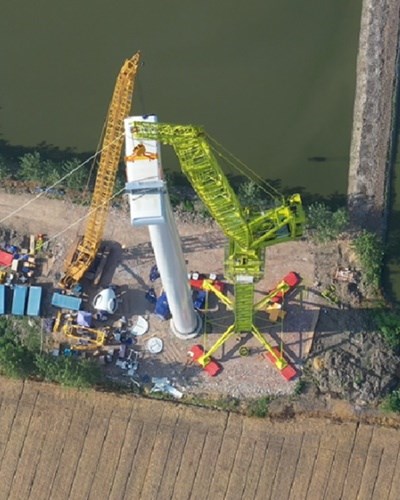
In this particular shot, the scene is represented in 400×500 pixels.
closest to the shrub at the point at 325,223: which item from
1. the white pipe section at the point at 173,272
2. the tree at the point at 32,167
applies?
the white pipe section at the point at 173,272

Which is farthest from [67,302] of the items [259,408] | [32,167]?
[259,408]

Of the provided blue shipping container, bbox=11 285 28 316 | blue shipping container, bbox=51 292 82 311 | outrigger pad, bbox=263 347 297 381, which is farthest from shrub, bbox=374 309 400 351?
blue shipping container, bbox=11 285 28 316

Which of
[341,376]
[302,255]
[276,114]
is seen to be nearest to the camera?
[341,376]

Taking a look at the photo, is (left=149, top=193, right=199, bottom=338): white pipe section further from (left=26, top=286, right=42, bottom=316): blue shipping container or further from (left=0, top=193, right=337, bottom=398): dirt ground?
(left=26, top=286, right=42, bottom=316): blue shipping container

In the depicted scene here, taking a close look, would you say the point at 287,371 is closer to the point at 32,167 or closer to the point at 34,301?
the point at 34,301

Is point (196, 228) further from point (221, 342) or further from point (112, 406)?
point (112, 406)

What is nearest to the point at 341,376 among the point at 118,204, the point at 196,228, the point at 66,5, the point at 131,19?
the point at 196,228
